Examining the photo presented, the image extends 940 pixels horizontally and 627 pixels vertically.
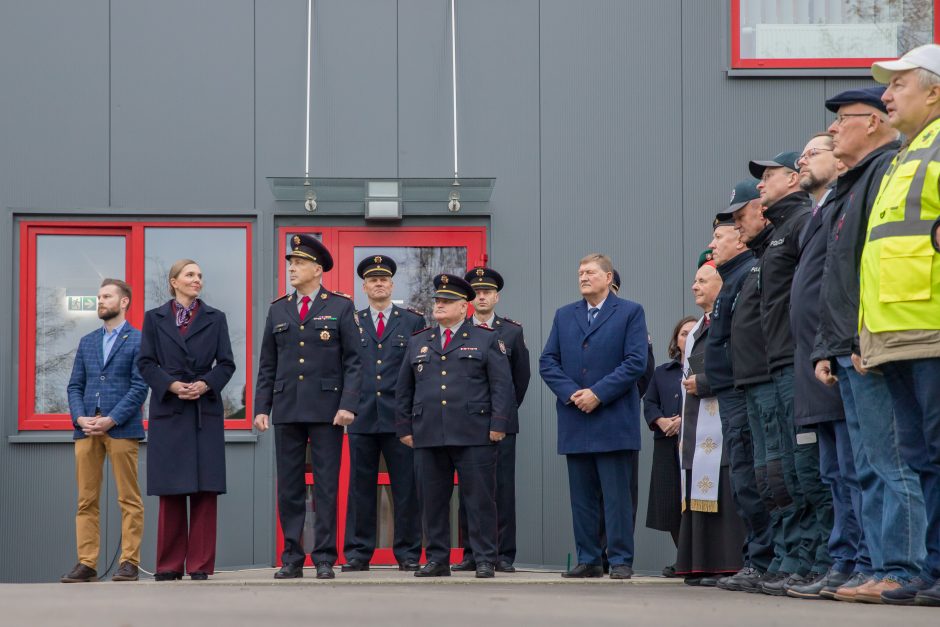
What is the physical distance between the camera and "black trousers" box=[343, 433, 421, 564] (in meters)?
9.46

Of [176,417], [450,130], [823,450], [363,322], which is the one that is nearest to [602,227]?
[450,130]

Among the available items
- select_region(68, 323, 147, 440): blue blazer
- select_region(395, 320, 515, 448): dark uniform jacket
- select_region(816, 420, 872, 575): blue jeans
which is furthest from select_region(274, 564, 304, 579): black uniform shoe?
select_region(816, 420, 872, 575): blue jeans

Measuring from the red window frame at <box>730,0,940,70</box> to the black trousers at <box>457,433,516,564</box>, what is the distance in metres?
3.56

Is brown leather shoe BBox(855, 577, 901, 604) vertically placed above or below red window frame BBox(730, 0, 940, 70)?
below

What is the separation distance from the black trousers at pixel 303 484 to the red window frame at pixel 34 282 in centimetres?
245

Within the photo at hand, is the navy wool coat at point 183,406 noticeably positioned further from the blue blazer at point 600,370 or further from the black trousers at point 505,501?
the blue blazer at point 600,370

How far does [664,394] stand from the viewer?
955 cm

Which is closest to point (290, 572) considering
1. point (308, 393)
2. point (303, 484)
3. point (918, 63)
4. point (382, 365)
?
point (303, 484)

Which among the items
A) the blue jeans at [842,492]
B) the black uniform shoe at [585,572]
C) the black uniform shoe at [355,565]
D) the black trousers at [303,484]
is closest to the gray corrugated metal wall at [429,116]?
the black uniform shoe at [355,565]

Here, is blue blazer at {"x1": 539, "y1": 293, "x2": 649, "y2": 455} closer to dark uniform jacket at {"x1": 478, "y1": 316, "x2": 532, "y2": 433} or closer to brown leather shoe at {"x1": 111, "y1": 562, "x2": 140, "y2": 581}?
dark uniform jacket at {"x1": 478, "y1": 316, "x2": 532, "y2": 433}

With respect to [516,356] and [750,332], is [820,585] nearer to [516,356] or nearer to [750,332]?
[750,332]

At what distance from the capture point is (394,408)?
9.48 meters

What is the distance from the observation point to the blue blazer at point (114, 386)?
29.3 ft

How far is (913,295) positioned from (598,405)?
3.32 metres
